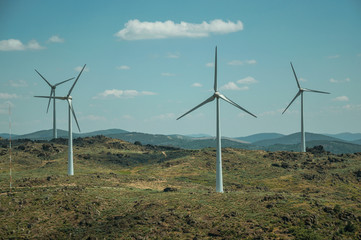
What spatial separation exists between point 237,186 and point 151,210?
51.8 metres

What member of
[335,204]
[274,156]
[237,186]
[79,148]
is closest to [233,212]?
[335,204]

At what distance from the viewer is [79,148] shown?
190m

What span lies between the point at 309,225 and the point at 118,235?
28.5 m

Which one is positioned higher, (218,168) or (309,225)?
(218,168)

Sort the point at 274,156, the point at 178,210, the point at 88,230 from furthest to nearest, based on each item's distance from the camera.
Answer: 1. the point at 274,156
2. the point at 178,210
3. the point at 88,230

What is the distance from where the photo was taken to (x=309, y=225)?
6569 centimetres

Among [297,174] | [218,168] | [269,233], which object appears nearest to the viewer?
[269,233]

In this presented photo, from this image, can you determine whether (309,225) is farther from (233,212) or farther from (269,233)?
(233,212)

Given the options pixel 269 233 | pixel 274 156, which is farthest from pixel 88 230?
pixel 274 156

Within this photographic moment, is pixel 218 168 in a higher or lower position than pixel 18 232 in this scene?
higher

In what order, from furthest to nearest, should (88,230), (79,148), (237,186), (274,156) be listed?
(79,148), (274,156), (237,186), (88,230)

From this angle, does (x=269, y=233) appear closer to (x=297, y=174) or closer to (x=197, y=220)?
(x=197, y=220)

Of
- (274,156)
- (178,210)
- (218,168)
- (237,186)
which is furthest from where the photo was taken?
(274,156)

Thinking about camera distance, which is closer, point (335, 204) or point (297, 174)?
point (335, 204)
